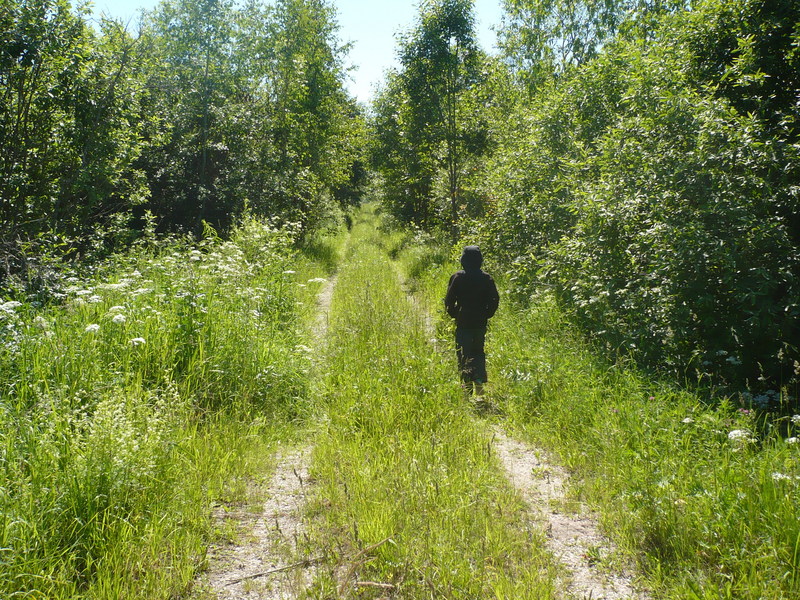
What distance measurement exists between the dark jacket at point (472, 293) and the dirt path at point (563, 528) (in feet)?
5.77

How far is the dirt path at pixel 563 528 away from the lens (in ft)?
10.00

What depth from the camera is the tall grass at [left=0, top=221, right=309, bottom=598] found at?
Result: 9.77 feet

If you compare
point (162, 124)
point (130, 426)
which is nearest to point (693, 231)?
point (130, 426)

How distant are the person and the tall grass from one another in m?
1.98

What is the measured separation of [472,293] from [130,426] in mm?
4033

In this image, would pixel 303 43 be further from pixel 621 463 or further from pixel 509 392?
pixel 621 463

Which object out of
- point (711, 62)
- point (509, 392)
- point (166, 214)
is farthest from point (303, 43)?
point (509, 392)

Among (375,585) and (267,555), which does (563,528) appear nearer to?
(375,585)

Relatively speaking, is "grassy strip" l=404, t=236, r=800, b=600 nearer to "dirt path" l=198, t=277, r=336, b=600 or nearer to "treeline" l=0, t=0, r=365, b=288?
"dirt path" l=198, t=277, r=336, b=600

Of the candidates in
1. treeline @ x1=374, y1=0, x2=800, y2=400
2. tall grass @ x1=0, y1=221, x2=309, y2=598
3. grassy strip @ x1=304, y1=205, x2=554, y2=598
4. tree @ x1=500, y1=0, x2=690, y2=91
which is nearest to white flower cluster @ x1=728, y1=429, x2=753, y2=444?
treeline @ x1=374, y1=0, x2=800, y2=400

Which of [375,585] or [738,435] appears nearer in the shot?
[375,585]

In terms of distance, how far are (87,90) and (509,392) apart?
10043 millimetres

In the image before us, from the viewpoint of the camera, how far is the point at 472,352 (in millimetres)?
6578

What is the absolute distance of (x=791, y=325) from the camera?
206 inches
